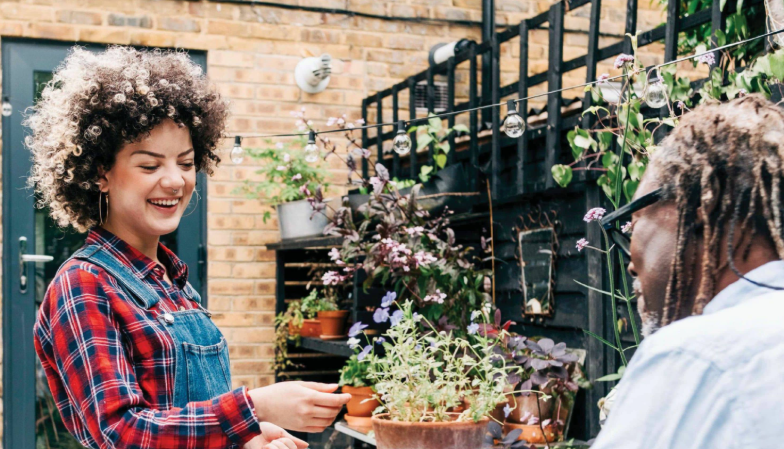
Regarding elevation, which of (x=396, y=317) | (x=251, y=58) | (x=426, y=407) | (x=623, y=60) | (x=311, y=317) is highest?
(x=251, y=58)

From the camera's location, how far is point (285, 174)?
385cm

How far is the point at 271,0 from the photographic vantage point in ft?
13.6

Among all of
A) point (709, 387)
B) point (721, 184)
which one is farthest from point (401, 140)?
point (709, 387)

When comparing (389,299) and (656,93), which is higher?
(656,93)

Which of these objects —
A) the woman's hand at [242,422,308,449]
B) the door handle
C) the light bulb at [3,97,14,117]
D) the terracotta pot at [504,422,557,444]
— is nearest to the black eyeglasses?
the woman's hand at [242,422,308,449]

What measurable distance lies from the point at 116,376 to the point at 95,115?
47 centimetres

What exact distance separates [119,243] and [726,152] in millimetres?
988

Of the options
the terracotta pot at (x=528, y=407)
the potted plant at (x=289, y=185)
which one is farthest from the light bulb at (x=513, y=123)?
the potted plant at (x=289, y=185)

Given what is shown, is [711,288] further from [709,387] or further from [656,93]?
[656,93]

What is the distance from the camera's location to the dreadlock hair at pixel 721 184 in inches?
30.2

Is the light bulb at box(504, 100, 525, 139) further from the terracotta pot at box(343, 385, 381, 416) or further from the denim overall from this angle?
the terracotta pot at box(343, 385, 381, 416)

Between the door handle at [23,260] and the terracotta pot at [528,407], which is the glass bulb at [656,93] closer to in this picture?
the terracotta pot at [528,407]

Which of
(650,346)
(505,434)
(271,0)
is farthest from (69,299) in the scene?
(271,0)

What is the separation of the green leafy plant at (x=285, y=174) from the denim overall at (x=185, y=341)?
2.30 metres
